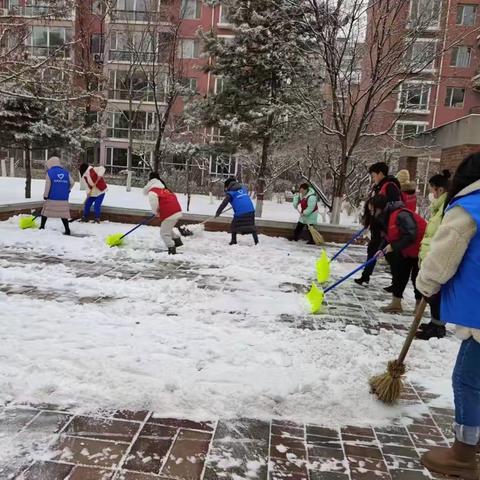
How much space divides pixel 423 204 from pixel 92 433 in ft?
55.3

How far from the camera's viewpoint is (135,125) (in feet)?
97.5

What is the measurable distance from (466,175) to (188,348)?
8.44 feet

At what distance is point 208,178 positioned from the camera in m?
27.7

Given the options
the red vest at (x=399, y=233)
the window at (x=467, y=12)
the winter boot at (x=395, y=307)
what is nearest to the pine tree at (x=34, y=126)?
the red vest at (x=399, y=233)

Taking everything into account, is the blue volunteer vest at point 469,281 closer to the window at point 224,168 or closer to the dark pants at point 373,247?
the dark pants at point 373,247

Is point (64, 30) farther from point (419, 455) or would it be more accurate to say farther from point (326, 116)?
point (419, 455)

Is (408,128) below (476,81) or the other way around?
below

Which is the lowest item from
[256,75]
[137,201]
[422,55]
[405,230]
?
[137,201]

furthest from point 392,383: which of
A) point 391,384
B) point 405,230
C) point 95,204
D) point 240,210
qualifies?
point 95,204

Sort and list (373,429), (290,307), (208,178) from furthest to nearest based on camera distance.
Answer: (208,178) < (290,307) < (373,429)

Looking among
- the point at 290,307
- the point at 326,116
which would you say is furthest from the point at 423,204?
the point at 290,307

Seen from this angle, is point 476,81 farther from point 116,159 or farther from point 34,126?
point 34,126

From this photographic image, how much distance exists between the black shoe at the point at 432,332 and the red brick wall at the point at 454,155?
16.0ft

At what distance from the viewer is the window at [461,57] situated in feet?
104
